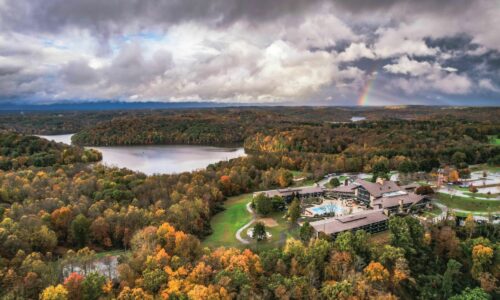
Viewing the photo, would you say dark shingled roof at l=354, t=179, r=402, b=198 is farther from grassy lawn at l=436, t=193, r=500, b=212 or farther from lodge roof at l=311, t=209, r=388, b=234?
grassy lawn at l=436, t=193, r=500, b=212

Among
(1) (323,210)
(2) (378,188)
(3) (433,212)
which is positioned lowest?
(1) (323,210)

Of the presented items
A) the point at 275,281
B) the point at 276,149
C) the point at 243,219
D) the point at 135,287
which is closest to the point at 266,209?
the point at 243,219

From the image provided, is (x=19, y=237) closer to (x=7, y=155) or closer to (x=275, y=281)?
(x=275, y=281)

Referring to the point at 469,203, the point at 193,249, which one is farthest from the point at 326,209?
the point at 193,249

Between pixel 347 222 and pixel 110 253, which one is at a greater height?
pixel 347 222

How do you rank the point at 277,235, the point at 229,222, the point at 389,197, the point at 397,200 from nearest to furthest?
the point at 277,235 → the point at 397,200 → the point at 229,222 → the point at 389,197

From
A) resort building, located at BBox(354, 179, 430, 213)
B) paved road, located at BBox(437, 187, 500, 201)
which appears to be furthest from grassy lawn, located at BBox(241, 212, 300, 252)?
paved road, located at BBox(437, 187, 500, 201)

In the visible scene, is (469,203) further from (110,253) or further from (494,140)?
(494,140)
